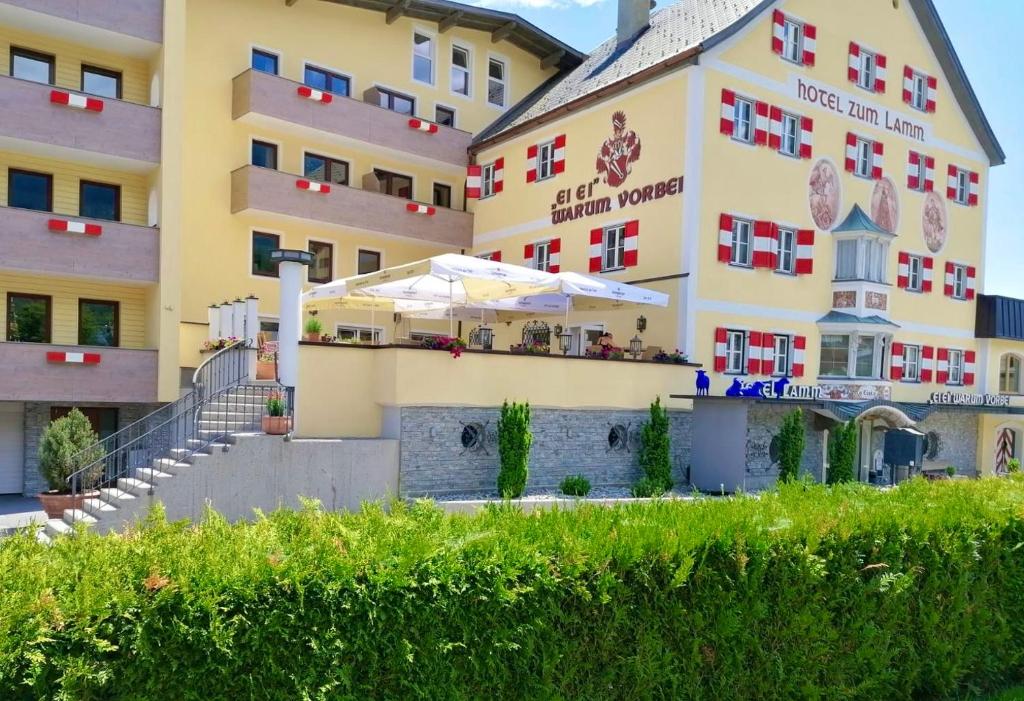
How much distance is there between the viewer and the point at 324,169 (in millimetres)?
24875

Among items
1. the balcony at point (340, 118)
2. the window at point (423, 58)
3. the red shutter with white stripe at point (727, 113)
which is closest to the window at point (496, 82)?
the window at point (423, 58)

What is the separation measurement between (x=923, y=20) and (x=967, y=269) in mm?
8086

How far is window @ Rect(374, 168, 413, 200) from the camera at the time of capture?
2625cm

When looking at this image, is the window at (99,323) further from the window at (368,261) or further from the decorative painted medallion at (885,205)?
the decorative painted medallion at (885,205)

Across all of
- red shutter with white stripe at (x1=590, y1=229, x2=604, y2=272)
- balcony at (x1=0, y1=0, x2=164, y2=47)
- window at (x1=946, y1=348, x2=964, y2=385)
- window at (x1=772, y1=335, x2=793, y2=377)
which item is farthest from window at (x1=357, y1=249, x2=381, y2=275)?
window at (x1=946, y1=348, x2=964, y2=385)

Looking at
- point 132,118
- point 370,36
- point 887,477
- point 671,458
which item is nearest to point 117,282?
point 132,118

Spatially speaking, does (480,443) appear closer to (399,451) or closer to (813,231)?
(399,451)

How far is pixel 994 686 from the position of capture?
7.33m

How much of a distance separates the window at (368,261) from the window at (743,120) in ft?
36.5

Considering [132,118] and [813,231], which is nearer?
[132,118]

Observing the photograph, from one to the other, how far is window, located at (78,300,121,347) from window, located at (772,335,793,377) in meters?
17.0

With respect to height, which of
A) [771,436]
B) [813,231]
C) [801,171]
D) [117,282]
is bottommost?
[771,436]

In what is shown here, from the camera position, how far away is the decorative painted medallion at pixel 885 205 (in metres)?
24.5

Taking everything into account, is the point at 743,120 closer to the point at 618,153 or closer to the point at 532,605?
the point at 618,153
